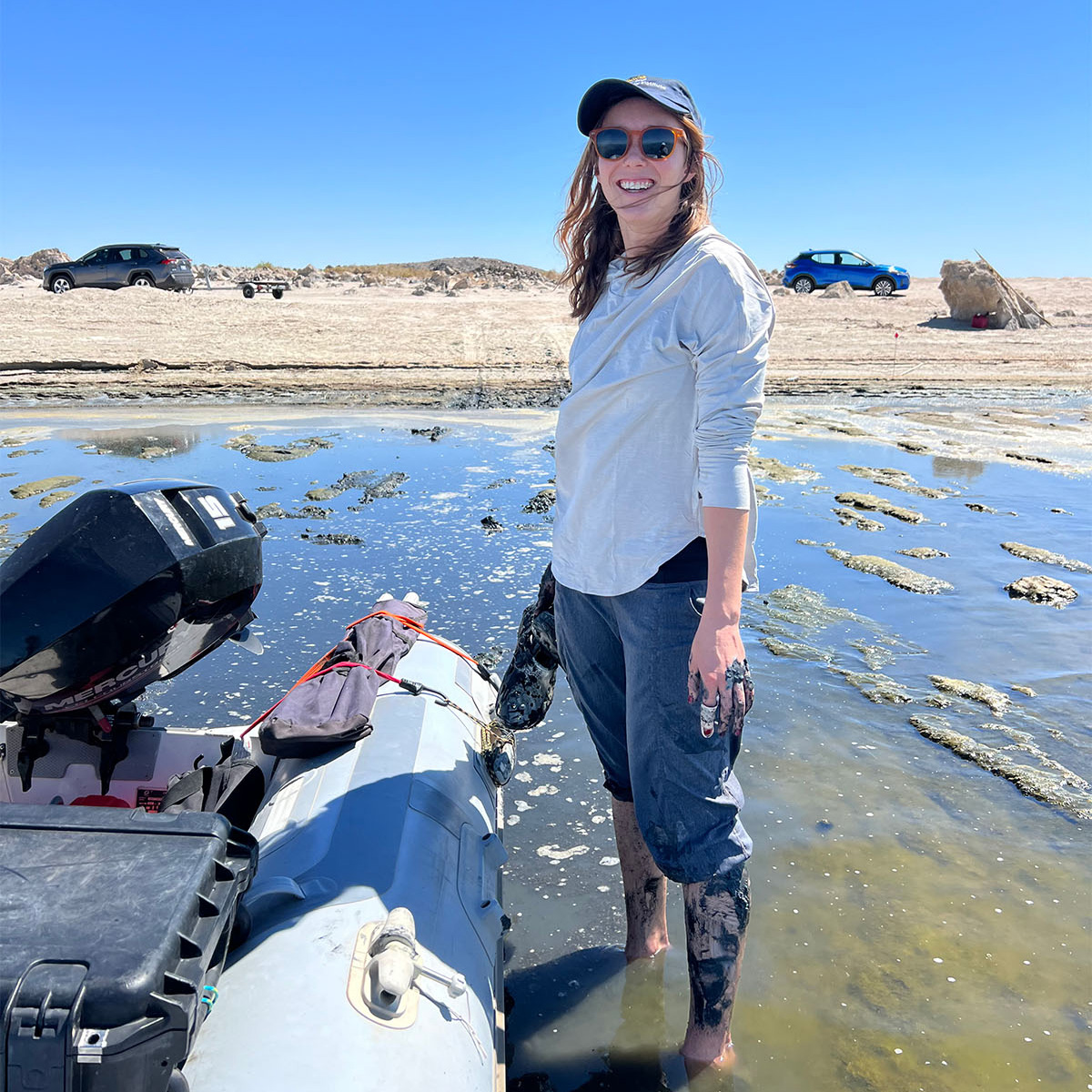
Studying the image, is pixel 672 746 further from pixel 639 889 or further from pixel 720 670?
pixel 639 889

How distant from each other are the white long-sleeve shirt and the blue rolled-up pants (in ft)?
0.25

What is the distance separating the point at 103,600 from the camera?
1.88m

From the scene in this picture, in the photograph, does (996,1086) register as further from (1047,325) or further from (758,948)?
(1047,325)

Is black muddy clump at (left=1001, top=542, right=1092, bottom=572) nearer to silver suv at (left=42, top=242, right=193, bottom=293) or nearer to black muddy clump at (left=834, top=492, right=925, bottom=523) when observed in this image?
black muddy clump at (left=834, top=492, right=925, bottom=523)

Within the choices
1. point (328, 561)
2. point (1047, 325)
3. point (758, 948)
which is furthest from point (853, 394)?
point (758, 948)

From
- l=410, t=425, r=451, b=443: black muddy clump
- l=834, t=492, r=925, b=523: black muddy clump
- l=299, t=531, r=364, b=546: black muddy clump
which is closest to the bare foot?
l=299, t=531, r=364, b=546: black muddy clump

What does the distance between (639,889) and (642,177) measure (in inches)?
65.4

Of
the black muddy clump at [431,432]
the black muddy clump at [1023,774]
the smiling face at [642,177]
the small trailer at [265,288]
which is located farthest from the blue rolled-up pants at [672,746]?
the small trailer at [265,288]

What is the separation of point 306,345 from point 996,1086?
14572 mm

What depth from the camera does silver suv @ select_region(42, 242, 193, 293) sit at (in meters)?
19.5

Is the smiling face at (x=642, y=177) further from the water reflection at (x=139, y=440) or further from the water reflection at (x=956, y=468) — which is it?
the water reflection at (x=139, y=440)

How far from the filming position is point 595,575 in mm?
1793

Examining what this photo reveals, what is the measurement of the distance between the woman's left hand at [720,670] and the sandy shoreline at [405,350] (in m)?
10.2

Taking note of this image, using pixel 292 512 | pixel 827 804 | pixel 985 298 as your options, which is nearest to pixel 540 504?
pixel 292 512
